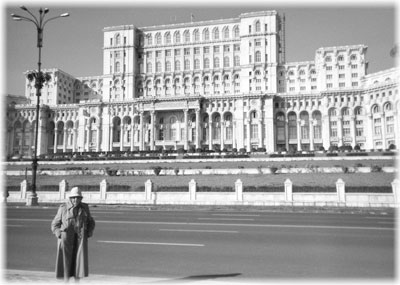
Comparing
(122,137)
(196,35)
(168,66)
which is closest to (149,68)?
(168,66)

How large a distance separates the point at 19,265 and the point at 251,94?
78.9 m

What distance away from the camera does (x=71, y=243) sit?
614 cm

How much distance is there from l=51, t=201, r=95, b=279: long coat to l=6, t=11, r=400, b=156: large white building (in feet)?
258

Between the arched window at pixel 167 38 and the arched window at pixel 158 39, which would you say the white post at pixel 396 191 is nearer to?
the arched window at pixel 167 38

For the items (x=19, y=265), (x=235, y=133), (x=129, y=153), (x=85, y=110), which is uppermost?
(x=85, y=110)

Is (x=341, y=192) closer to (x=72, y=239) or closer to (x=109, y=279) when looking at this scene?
(x=109, y=279)

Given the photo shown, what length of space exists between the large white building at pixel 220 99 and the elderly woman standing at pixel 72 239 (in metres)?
78.5

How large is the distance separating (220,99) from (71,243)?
8201 centimetres

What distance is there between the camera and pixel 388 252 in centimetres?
887

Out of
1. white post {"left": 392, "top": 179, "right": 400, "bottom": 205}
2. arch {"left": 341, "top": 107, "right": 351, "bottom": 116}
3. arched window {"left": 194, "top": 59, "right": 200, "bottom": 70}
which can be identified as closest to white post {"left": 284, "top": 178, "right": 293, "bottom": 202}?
white post {"left": 392, "top": 179, "right": 400, "bottom": 205}

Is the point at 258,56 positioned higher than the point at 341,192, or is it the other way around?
the point at 258,56

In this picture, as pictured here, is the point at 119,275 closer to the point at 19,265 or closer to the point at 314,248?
the point at 19,265

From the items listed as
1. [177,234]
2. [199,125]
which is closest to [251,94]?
[199,125]

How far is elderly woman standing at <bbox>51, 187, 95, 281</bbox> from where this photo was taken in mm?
6059
